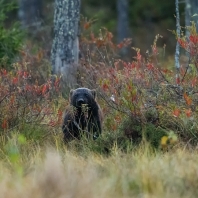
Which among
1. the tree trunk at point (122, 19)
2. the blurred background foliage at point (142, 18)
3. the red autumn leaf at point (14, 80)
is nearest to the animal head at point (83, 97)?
the red autumn leaf at point (14, 80)

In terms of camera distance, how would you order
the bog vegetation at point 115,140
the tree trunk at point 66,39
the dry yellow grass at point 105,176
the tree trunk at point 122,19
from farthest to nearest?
the tree trunk at point 122,19, the tree trunk at point 66,39, the bog vegetation at point 115,140, the dry yellow grass at point 105,176

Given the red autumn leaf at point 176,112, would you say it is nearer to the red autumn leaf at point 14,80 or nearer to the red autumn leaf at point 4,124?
the red autumn leaf at point 4,124

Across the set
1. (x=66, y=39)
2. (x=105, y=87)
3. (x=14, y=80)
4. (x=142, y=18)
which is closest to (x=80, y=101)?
(x=105, y=87)

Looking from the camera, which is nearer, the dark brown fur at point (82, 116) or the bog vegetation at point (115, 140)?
the bog vegetation at point (115, 140)

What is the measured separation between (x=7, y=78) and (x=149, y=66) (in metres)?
2.29

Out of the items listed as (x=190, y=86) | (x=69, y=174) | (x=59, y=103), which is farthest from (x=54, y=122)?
(x=69, y=174)

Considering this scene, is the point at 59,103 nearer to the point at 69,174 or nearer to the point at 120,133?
the point at 120,133

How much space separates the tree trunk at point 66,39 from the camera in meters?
14.3

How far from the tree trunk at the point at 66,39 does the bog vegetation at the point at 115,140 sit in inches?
78.6

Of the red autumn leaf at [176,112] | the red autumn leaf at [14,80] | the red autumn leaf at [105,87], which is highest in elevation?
the red autumn leaf at [14,80]

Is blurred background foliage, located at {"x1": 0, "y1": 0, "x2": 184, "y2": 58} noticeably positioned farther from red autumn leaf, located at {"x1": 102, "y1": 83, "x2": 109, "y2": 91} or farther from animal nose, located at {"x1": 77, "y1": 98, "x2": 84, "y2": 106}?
red autumn leaf, located at {"x1": 102, "y1": 83, "x2": 109, "y2": 91}

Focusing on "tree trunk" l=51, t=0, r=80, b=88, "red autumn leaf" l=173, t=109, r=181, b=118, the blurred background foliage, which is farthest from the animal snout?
the blurred background foliage

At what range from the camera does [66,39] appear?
14461mm

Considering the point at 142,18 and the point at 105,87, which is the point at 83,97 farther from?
the point at 142,18
